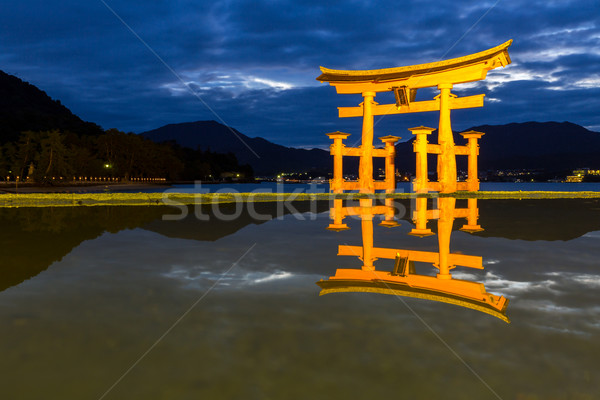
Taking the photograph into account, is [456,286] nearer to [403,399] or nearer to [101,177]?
[403,399]

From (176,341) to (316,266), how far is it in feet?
11.6

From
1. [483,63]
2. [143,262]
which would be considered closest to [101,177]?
[483,63]

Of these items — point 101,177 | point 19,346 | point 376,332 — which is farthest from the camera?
point 101,177

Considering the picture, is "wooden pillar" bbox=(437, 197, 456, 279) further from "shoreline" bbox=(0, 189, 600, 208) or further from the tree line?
the tree line

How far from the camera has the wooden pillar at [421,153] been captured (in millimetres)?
23628

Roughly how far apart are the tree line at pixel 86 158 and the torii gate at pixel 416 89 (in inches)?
1448

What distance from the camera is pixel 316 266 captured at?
685cm

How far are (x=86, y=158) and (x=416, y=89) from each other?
53.2m

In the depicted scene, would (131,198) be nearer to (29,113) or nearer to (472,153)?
(472,153)

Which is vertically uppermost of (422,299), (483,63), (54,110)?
(54,110)

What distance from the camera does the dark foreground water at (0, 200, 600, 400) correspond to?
284 centimetres

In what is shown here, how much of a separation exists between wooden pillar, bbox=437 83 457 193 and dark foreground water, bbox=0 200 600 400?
1741 centimetres

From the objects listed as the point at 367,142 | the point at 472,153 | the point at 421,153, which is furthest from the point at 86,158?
the point at 472,153

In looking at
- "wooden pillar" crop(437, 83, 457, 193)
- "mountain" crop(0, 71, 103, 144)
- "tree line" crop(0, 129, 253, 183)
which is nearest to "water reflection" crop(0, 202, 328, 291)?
"wooden pillar" crop(437, 83, 457, 193)
